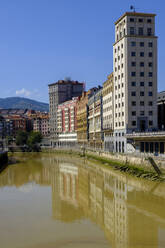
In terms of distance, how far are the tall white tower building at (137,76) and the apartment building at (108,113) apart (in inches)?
355

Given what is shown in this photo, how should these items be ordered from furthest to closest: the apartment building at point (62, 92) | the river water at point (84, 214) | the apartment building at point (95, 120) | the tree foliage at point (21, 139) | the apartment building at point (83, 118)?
1. the apartment building at point (62, 92)
2. the tree foliage at point (21, 139)
3. the apartment building at point (83, 118)
4. the apartment building at point (95, 120)
5. the river water at point (84, 214)

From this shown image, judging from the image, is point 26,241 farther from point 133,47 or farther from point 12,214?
point 133,47

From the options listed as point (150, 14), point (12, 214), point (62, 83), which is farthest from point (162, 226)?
point (62, 83)

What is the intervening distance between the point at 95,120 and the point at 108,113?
22.0m

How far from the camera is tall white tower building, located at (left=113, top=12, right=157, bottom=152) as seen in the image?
81.9 metres

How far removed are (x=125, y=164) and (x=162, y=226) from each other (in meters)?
39.5

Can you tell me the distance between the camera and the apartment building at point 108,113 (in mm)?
94562

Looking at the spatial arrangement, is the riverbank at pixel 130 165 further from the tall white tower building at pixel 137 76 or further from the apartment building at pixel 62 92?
the apartment building at pixel 62 92

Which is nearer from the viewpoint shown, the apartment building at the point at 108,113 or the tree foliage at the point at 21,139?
the apartment building at the point at 108,113

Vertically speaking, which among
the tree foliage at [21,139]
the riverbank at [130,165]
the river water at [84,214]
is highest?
the tree foliage at [21,139]

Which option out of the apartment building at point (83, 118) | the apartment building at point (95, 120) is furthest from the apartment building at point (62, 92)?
the apartment building at point (95, 120)

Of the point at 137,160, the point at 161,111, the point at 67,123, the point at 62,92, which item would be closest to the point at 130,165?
the point at 137,160

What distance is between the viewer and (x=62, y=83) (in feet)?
644

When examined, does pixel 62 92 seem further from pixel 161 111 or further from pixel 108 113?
pixel 161 111
